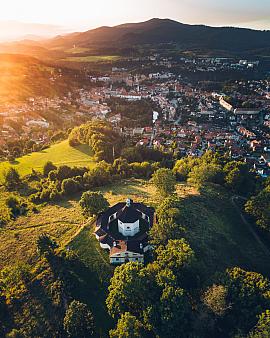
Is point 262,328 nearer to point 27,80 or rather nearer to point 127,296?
point 127,296

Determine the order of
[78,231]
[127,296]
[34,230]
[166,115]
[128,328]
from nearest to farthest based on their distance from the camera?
1. [128,328]
2. [127,296]
3. [78,231]
4. [34,230]
5. [166,115]

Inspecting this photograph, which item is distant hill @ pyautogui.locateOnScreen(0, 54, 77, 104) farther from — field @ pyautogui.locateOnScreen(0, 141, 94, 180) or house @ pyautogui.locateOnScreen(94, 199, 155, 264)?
house @ pyautogui.locateOnScreen(94, 199, 155, 264)

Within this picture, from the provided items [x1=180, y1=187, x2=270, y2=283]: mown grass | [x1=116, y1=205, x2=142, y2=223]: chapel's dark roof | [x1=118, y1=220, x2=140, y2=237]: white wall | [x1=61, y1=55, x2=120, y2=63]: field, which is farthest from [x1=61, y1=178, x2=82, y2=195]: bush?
[x1=61, y1=55, x2=120, y2=63]: field

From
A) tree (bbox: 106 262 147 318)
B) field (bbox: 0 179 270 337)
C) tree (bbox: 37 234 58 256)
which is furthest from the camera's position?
tree (bbox: 37 234 58 256)

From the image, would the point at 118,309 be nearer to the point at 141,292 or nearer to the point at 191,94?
the point at 141,292

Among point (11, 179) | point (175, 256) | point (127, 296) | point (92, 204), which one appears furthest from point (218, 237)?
point (11, 179)

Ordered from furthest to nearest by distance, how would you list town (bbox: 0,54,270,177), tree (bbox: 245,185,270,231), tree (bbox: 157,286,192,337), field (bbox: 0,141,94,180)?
town (bbox: 0,54,270,177) → field (bbox: 0,141,94,180) → tree (bbox: 245,185,270,231) → tree (bbox: 157,286,192,337)

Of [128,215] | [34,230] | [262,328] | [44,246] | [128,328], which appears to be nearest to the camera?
[262,328]

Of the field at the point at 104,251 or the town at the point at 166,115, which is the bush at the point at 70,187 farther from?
the town at the point at 166,115
